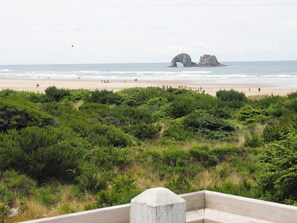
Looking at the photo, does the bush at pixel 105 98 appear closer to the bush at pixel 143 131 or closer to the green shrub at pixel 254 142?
the bush at pixel 143 131

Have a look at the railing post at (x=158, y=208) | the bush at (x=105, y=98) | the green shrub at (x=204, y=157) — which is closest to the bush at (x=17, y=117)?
the green shrub at (x=204, y=157)

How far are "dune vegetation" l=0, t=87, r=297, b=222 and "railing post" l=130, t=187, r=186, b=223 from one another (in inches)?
134

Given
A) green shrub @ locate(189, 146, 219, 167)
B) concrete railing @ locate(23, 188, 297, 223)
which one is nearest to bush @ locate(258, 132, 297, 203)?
concrete railing @ locate(23, 188, 297, 223)

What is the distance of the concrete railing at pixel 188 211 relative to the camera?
4.47 metres

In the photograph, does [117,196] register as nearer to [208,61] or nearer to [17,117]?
[17,117]

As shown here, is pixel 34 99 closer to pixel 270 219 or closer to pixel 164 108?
pixel 164 108

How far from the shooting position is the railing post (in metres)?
4.41

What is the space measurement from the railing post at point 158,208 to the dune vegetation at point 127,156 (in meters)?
3.39

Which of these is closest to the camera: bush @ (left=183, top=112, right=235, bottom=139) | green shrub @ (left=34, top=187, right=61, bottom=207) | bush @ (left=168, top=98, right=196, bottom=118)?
green shrub @ (left=34, top=187, right=61, bottom=207)

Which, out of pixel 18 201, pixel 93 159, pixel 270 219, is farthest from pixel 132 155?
pixel 270 219

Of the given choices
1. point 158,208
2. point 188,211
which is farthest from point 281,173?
point 158,208

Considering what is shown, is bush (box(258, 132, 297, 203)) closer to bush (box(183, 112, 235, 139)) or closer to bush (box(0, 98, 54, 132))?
bush (box(0, 98, 54, 132))

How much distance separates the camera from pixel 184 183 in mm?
10367

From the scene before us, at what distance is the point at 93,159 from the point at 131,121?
5.87 m
